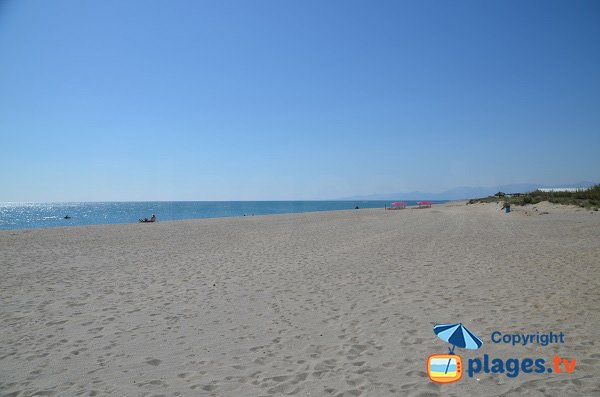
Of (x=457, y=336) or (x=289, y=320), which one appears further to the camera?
(x=289, y=320)

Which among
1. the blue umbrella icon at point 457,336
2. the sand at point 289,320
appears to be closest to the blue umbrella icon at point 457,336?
the blue umbrella icon at point 457,336

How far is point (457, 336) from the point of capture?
5570 mm

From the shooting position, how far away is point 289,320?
6613 mm

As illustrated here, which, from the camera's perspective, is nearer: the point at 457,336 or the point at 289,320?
the point at 457,336

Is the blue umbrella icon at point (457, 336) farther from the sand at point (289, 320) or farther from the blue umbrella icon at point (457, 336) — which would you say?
the sand at point (289, 320)

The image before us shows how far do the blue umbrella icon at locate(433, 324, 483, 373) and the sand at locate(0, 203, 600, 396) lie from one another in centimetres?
15

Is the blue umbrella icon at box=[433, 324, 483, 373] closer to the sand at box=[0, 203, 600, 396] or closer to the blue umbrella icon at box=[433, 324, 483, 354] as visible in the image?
the blue umbrella icon at box=[433, 324, 483, 354]

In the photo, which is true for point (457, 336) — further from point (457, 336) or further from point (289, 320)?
point (289, 320)

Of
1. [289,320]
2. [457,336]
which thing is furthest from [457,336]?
[289,320]

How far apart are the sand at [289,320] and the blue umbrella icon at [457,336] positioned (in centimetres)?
15

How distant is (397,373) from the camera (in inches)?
177

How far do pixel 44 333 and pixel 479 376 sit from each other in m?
7.48

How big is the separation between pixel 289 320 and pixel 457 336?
307 cm

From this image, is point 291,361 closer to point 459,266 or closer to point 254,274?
point 254,274
